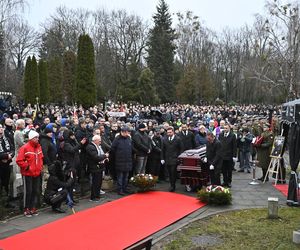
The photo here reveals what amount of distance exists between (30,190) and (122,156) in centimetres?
304

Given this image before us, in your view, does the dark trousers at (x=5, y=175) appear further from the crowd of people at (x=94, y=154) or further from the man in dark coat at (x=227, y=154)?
the man in dark coat at (x=227, y=154)

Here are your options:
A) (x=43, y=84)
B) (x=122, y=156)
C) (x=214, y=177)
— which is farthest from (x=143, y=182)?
(x=43, y=84)

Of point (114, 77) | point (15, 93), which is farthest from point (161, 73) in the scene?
point (15, 93)

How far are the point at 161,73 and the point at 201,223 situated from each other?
45.2 m

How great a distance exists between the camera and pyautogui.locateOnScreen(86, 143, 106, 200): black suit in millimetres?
10454

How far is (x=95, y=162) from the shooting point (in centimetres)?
1053

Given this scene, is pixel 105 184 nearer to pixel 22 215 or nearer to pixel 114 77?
pixel 22 215

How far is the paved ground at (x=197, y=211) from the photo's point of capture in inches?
320

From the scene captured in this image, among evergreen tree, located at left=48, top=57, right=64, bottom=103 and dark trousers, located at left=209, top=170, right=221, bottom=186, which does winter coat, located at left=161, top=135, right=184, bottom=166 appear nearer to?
dark trousers, located at left=209, top=170, right=221, bottom=186

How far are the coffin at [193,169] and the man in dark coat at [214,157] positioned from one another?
0.18 m

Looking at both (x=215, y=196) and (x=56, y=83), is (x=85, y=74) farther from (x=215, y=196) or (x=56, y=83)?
(x=215, y=196)

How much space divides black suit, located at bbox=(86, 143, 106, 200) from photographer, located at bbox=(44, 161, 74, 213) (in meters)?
1.26

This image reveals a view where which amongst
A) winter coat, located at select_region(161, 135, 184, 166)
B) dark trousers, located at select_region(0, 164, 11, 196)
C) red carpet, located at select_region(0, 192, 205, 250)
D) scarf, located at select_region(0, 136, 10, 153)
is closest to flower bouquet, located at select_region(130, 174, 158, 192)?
red carpet, located at select_region(0, 192, 205, 250)

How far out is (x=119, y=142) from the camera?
11.3 m
